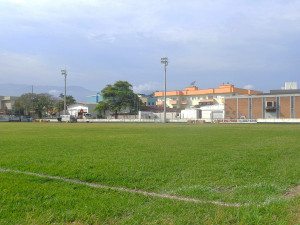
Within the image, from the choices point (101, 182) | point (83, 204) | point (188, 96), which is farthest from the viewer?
point (188, 96)

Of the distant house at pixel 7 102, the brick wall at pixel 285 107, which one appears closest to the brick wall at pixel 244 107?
the brick wall at pixel 285 107

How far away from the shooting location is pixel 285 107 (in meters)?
71.9

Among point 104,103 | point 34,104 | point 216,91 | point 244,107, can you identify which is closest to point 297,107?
point 244,107

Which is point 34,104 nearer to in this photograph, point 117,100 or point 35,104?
point 35,104

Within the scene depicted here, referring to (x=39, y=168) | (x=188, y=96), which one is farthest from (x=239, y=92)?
(x=39, y=168)

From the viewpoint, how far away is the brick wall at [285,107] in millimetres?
71375

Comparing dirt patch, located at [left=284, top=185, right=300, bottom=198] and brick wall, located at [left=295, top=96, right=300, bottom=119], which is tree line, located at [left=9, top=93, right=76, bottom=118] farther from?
dirt patch, located at [left=284, top=185, right=300, bottom=198]

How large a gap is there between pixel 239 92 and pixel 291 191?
10344 cm

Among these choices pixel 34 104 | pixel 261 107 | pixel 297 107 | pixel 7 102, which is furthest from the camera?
pixel 7 102

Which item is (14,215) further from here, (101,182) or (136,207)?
(101,182)

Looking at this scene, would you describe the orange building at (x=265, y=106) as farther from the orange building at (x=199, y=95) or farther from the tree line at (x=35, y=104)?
the tree line at (x=35, y=104)

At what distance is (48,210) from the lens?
4.60 metres

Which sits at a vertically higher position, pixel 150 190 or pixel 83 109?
pixel 83 109

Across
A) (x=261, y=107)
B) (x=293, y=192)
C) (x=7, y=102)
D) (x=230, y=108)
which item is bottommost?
(x=293, y=192)
